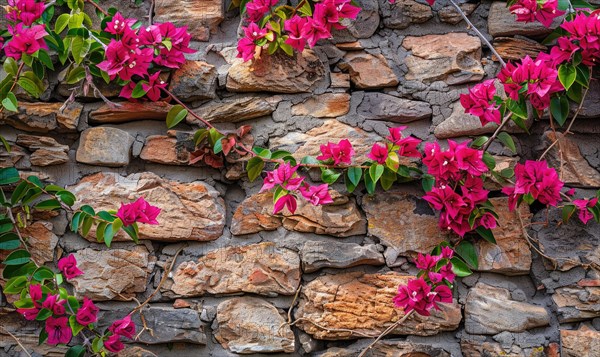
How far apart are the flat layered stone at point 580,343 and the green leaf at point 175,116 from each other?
1052 millimetres

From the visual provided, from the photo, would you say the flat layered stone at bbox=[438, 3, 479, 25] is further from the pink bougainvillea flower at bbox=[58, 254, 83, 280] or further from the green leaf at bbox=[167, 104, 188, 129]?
the pink bougainvillea flower at bbox=[58, 254, 83, 280]

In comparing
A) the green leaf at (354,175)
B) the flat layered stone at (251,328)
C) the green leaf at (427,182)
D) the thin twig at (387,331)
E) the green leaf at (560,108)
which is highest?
the green leaf at (560,108)

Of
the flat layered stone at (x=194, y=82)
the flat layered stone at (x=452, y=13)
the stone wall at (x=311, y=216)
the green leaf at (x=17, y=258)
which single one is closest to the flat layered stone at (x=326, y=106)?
the stone wall at (x=311, y=216)

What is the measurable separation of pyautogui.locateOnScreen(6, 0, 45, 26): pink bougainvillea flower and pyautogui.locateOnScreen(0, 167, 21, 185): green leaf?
36cm

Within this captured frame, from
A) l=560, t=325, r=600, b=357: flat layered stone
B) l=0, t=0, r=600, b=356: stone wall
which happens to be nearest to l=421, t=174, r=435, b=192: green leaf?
l=0, t=0, r=600, b=356: stone wall

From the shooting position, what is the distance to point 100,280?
1.72 meters

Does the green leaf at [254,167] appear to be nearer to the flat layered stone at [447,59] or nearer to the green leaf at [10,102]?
the flat layered stone at [447,59]

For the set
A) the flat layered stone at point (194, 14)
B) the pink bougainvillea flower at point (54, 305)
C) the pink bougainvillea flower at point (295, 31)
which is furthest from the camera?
the flat layered stone at point (194, 14)

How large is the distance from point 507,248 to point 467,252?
0.10 m

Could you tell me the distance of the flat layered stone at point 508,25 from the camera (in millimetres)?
1793

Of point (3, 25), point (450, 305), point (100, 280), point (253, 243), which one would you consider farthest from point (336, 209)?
point (3, 25)

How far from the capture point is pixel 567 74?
66.2 inches

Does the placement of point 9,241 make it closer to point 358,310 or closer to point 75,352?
point 75,352

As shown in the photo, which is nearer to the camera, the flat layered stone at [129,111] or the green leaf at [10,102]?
the green leaf at [10,102]
